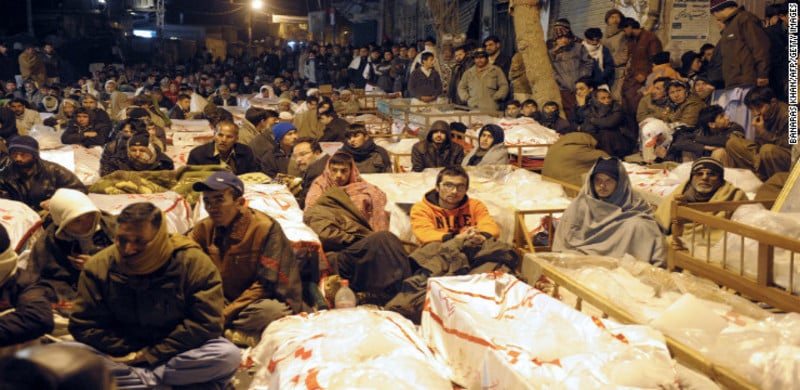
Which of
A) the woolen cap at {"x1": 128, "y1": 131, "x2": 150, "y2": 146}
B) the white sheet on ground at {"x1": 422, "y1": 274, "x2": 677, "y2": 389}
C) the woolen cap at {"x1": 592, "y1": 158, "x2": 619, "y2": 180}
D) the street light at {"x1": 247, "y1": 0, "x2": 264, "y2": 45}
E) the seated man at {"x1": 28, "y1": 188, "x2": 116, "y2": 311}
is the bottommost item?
the white sheet on ground at {"x1": 422, "y1": 274, "x2": 677, "y2": 389}

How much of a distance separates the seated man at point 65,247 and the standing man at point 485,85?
791 cm

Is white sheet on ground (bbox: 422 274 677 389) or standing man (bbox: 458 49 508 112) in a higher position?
standing man (bbox: 458 49 508 112)

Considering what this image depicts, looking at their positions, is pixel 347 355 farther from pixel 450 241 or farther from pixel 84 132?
pixel 84 132

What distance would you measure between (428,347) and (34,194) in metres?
3.44

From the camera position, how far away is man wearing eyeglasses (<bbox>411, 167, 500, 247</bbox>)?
5.55 m

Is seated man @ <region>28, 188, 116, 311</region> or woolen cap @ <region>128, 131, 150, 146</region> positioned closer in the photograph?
seated man @ <region>28, 188, 116, 311</region>

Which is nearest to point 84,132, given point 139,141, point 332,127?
point 332,127

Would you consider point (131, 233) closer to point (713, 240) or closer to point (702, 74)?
point (713, 240)

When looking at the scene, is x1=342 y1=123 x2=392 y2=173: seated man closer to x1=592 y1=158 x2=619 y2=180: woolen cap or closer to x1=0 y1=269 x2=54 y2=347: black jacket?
x1=592 y1=158 x2=619 y2=180: woolen cap

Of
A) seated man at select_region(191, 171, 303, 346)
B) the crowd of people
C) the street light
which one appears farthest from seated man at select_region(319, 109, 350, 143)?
the street light

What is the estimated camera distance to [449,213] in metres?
5.64

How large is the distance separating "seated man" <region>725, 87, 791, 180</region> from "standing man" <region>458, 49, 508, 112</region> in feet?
15.6

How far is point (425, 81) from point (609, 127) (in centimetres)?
493

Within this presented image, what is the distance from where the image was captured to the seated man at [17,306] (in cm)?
374
